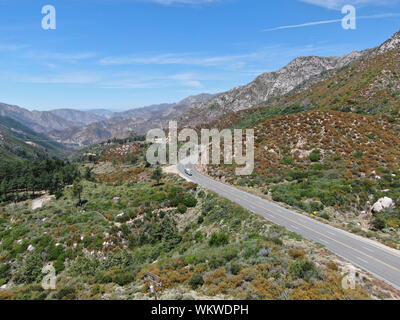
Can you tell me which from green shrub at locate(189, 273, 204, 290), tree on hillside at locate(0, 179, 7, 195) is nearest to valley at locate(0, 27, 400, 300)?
green shrub at locate(189, 273, 204, 290)

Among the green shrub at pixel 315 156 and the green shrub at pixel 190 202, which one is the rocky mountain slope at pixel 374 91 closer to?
the green shrub at pixel 315 156

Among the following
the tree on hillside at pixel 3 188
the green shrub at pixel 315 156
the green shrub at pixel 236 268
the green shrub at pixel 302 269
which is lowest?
the tree on hillside at pixel 3 188

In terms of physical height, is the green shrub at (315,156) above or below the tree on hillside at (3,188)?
above

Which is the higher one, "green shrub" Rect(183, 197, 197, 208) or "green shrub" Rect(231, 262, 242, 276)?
"green shrub" Rect(231, 262, 242, 276)

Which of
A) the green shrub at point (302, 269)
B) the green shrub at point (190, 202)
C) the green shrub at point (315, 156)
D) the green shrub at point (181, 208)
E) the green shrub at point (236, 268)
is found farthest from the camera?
the green shrub at point (315, 156)

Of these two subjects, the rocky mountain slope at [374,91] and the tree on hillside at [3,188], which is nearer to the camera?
the rocky mountain slope at [374,91]

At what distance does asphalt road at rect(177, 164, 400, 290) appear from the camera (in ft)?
50.9

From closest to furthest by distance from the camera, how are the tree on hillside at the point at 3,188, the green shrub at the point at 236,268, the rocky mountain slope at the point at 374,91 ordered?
the green shrub at the point at 236,268 < the rocky mountain slope at the point at 374,91 < the tree on hillside at the point at 3,188

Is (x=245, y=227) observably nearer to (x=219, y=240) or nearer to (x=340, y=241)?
(x=219, y=240)

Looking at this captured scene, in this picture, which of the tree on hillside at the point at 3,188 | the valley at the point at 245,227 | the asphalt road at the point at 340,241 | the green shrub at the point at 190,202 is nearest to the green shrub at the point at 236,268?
the valley at the point at 245,227

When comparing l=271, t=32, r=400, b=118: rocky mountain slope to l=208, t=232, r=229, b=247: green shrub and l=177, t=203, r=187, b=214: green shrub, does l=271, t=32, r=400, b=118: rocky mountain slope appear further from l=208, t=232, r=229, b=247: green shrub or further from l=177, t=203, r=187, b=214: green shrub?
l=208, t=232, r=229, b=247: green shrub

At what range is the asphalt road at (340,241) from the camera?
1552 cm

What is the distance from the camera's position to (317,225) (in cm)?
2311

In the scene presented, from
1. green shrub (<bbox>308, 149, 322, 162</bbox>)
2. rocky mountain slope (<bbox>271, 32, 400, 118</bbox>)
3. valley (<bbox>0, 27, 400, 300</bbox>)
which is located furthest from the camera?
rocky mountain slope (<bbox>271, 32, 400, 118</bbox>)
